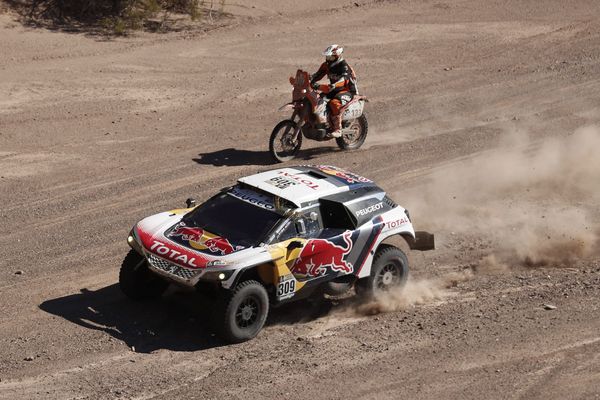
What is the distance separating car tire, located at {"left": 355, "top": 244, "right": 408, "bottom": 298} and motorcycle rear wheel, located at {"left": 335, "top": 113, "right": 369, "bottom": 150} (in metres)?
6.82

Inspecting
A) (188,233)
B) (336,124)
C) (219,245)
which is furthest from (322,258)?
(336,124)

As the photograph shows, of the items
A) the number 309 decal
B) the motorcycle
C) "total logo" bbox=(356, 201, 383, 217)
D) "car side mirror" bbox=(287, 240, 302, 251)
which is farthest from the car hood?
the motorcycle

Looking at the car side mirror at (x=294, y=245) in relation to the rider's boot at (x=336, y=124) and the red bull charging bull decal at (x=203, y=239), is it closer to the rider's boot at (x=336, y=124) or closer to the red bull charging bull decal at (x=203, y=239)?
Result: the red bull charging bull decal at (x=203, y=239)

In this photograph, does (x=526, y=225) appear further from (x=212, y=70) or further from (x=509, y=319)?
(x=212, y=70)

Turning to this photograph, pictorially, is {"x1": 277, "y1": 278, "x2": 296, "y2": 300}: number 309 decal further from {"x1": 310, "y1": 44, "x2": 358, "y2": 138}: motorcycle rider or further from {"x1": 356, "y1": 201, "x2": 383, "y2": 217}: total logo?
{"x1": 310, "y1": 44, "x2": 358, "y2": 138}: motorcycle rider

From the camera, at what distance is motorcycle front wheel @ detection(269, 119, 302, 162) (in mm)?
19422

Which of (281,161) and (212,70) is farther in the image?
(212,70)

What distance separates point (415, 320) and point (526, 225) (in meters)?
4.66

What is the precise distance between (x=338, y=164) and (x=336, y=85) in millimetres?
1523

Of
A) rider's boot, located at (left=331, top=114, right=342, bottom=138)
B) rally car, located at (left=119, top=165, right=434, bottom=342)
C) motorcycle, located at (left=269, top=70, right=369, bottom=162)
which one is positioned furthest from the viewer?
rider's boot, located at (left=331, top=114, right=342, bottom=138)

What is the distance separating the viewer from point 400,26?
95.7 feet

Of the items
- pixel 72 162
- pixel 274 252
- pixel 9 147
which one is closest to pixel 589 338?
pixel 274 252

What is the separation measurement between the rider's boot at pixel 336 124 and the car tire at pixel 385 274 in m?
6.28

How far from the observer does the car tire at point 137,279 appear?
43.2ft
